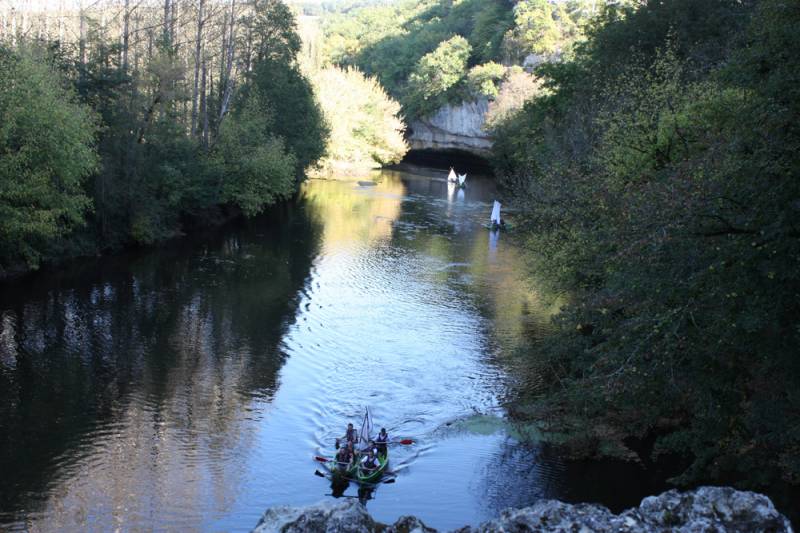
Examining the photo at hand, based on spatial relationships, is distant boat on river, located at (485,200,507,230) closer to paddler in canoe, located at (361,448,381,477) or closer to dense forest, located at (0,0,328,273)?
dense forest, located at (0,0,328,273)

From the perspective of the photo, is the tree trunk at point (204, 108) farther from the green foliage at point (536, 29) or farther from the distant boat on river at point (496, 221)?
the green foliage at point (536, 29)

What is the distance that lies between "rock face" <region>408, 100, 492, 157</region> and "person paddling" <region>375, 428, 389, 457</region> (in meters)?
73.7

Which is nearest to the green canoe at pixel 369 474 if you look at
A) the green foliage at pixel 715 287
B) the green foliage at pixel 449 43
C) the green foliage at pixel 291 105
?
the green foliage at pixel 715 287

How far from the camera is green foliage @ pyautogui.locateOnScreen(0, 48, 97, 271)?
2803 centimetres

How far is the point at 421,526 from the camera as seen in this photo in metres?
8.65

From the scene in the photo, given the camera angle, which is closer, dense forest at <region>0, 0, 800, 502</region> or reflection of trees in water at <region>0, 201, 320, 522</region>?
dense forest at <region>0, 0, 800, 502</region>

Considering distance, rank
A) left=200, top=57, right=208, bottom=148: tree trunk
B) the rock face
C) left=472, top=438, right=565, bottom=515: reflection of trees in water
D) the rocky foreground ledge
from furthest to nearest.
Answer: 1. the rock face
2. left=200, top=57, right=208, bottom=148: tree trunk
3. left=472, top=438, right=565, bottom=515: reflection of trees in water
4. the rocky foreground ledge

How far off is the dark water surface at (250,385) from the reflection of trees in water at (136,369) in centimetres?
7

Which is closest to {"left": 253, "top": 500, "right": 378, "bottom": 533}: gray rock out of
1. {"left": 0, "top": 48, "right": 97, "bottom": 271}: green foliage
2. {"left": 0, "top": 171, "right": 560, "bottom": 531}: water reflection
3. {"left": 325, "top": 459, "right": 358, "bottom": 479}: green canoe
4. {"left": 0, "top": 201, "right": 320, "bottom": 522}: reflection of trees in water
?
{"left": 0, "top": 171, "right": 560, "bottom": 531}: water reflection

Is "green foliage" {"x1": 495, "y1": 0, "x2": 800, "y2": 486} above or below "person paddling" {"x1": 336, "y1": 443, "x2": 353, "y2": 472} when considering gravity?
above

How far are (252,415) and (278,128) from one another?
3839 centimetres

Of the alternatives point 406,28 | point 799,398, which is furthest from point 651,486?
point 406,28

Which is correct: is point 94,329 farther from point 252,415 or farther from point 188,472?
point 188,472

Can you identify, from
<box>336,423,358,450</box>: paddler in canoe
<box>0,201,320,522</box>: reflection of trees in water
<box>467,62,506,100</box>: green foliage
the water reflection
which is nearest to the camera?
the water reflection
